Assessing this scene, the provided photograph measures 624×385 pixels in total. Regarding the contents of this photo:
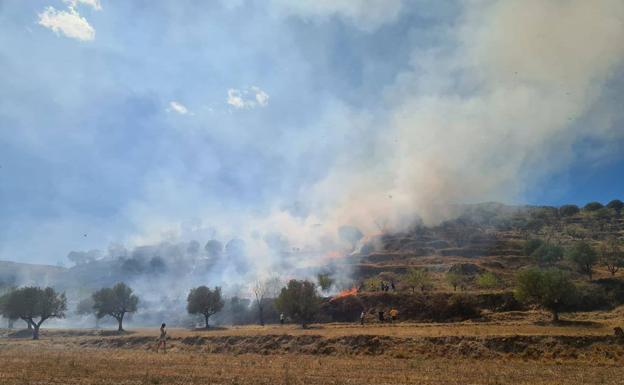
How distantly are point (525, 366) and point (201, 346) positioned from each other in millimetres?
31513

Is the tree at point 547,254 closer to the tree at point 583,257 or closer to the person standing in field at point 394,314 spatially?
the tree at point 583,257

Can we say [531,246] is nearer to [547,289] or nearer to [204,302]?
[547,289]

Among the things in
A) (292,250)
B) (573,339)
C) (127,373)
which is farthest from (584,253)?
(292,250)

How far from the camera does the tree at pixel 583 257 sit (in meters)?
79.3

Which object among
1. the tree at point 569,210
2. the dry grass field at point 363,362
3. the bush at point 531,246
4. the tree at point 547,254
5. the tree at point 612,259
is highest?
the tree at point 569,210

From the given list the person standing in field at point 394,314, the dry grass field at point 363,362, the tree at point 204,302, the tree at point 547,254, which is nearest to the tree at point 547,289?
the dry grass field at point 363,362

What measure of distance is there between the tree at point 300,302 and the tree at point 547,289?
28985 millimetres

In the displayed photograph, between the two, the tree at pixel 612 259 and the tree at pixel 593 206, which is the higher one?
the tree at pixel 593 206

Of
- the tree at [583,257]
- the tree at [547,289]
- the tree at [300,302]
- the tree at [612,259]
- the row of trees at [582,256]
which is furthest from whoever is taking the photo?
the tree at [612,259]

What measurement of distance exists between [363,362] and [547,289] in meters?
33.1

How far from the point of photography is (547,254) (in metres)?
93.4

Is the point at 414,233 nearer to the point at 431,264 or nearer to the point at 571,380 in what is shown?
the point at 431,264

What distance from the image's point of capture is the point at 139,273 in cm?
16762

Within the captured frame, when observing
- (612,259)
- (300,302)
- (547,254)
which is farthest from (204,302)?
(612,259)
